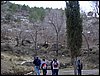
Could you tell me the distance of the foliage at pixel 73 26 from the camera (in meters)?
24.8

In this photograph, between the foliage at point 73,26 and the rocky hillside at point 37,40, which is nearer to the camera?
the foliage at point 73,26

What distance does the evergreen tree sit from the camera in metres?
24.8

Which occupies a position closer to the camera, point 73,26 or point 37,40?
point 73,26

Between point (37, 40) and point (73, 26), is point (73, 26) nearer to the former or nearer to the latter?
point (73, 26)

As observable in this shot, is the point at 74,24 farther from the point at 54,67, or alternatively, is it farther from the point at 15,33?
the point at 15,33

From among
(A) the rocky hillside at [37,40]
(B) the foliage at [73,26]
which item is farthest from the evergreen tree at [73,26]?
(A) the rocky hillside at [37,40]

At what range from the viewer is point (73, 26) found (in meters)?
25.0

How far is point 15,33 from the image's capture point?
3209 inches

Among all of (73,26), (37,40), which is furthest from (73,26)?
(37,40)

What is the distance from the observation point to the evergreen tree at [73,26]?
2484cm

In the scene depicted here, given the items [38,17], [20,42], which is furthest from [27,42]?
[38,17]

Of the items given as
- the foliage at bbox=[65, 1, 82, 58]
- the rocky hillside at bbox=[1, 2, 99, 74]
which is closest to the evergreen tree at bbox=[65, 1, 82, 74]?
the foliage at bbox=[65, 1, 82, 58]

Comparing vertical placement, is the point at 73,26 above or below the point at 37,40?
above

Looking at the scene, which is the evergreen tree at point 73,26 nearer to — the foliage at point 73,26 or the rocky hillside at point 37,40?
the foliage at point 73,26
